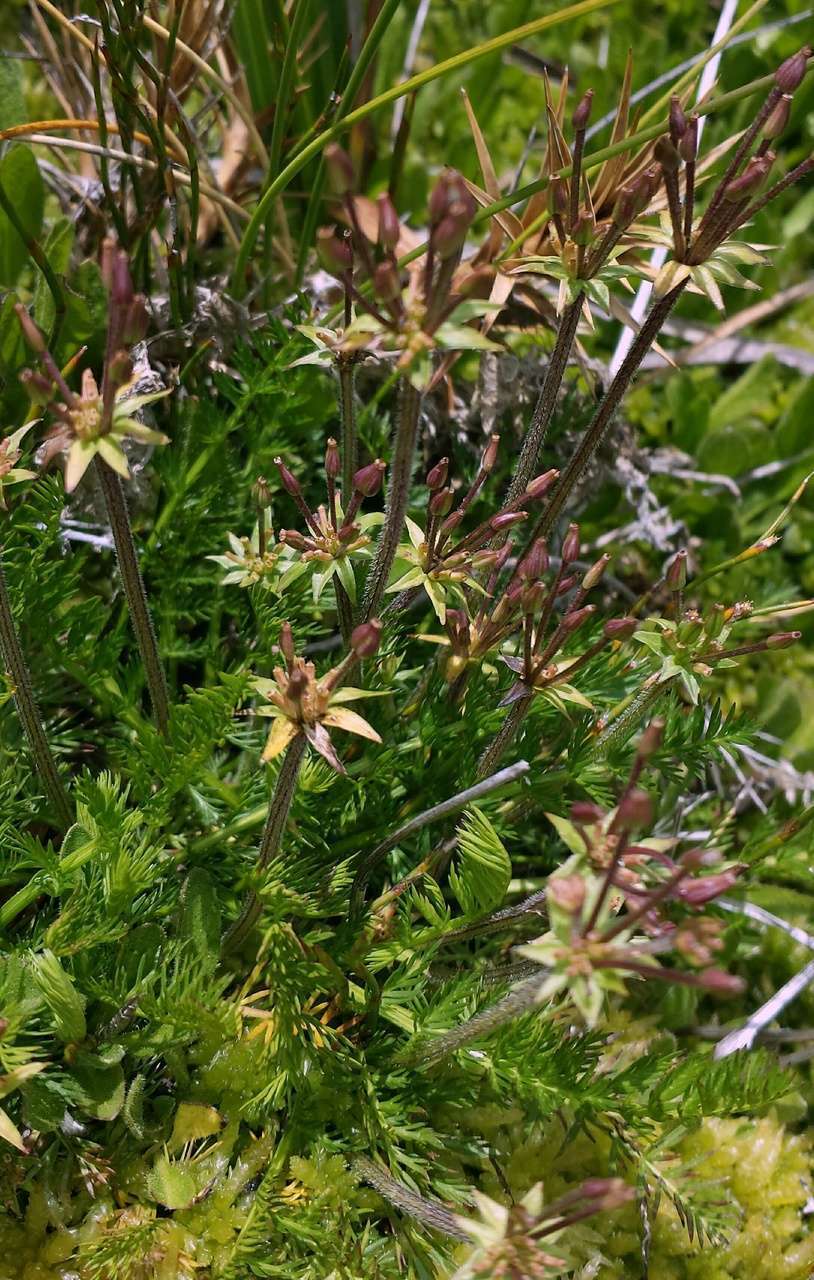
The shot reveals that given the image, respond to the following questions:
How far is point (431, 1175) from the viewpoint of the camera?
175 centimetres

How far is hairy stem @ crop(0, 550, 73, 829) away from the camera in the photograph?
4.55 ft

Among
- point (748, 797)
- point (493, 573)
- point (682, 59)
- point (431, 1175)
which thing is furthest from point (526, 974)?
point (682, 59)

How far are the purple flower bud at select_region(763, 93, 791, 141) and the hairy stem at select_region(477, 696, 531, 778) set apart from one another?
0.77m

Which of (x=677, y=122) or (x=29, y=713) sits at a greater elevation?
(x=677, y=122)

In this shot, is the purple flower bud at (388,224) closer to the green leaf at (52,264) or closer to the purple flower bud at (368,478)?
the purple flower bud at (368,478)

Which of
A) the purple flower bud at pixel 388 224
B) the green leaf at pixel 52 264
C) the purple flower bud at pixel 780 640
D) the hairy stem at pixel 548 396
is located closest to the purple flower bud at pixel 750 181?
the hairy stem at pixel 548 396

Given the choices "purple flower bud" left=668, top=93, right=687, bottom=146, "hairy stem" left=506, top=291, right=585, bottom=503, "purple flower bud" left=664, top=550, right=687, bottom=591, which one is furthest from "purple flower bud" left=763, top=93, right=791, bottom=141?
"purple flower bud" left=664, top=550, right=687, bottom=591

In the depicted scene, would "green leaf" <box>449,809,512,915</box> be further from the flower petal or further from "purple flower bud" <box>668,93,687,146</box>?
"purple flower bud" <box>668,93,687,146</box>

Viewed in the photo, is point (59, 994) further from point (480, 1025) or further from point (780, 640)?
point (780, 640)

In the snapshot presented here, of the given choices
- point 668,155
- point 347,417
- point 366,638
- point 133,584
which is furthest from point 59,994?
point 668,155

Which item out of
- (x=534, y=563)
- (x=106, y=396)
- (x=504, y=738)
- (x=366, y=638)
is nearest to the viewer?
(x=106, y=396)

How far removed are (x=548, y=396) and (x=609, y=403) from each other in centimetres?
9

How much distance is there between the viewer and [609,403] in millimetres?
1497

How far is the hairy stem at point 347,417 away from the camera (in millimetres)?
1530
